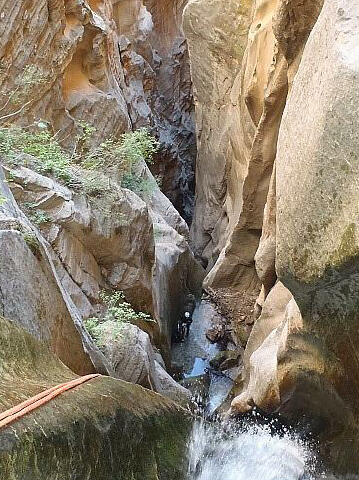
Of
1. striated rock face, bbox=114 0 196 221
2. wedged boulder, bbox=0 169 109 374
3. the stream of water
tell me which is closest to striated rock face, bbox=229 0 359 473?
the stream of water

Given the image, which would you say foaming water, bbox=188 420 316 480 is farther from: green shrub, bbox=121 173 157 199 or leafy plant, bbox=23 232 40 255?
green shrub, bbox=121 173 157 199

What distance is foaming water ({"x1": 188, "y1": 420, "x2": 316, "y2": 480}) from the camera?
5852 millimetres

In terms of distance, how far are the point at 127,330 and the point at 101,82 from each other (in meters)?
8.46

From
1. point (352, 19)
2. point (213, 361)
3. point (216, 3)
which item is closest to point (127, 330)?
point (352, 19)

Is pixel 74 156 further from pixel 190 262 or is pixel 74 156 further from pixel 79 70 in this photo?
pixel 190 262

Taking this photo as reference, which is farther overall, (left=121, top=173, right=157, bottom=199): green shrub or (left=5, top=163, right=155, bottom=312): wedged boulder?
(left=121, top=173, right=157, bottom=199): green shrub

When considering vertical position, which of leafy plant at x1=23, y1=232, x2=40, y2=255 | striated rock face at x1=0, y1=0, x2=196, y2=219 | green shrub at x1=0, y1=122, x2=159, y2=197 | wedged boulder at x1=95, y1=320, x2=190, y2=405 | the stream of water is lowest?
the stream of water

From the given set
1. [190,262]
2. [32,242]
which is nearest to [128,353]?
[32,242]

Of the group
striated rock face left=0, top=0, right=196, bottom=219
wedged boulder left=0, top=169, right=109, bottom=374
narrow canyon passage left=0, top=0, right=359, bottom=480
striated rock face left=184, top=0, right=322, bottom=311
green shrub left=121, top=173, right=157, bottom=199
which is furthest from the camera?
green shrub left=121, top=173, right=157, bottom=199

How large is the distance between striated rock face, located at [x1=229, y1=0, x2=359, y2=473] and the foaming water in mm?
482

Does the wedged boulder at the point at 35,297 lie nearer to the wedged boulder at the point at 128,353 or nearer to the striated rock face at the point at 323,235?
the wedged boulder at the point at 128,353

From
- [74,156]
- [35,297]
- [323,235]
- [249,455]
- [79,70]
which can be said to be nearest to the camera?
[323,235]

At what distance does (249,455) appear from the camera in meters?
7.09

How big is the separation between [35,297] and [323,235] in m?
2.44
